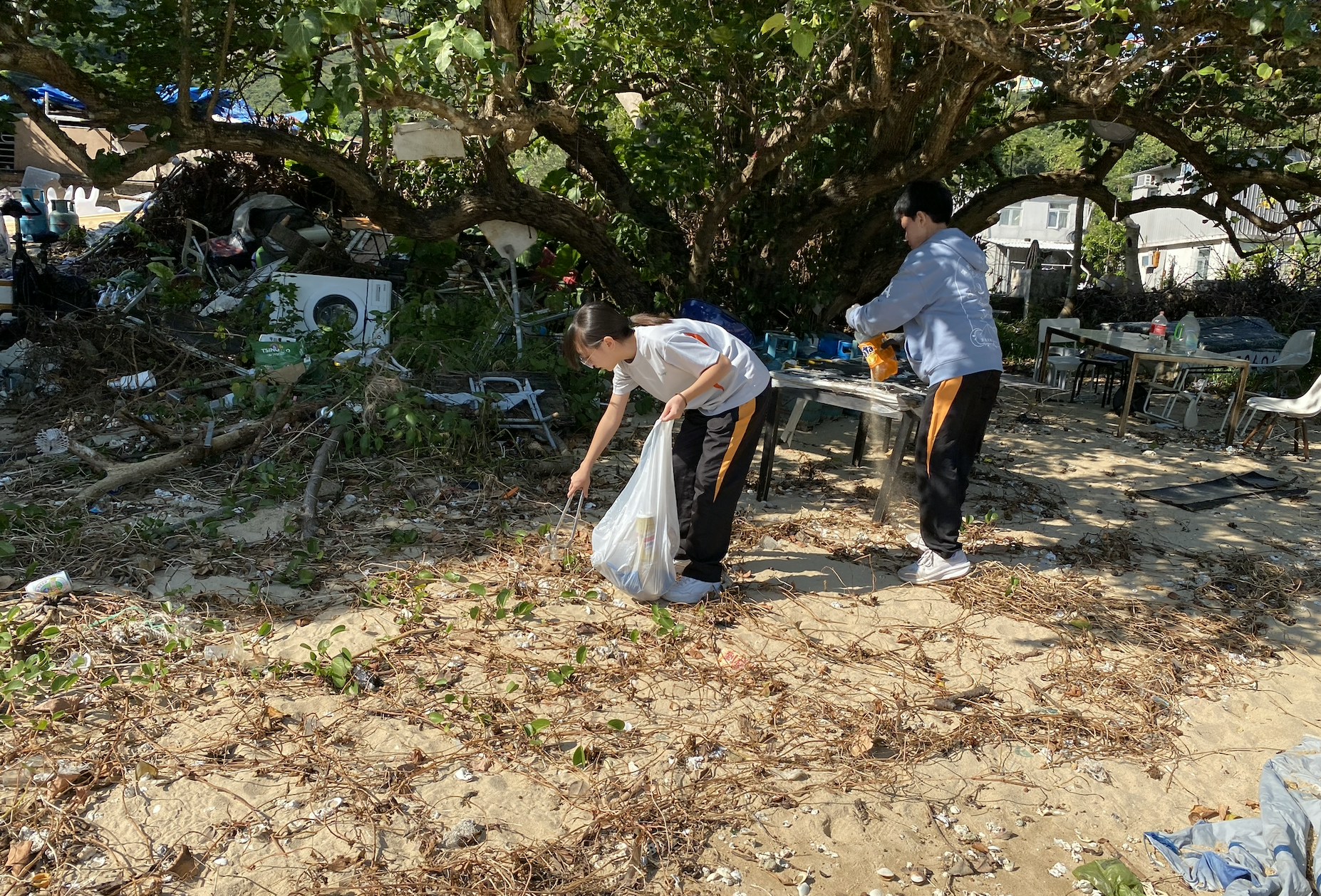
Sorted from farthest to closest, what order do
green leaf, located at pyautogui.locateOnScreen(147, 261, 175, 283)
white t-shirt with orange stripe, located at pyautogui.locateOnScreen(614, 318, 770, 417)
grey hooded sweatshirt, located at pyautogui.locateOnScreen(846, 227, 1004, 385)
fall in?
green leaf, located at pyautogui.locateOnScreen(147, 261, 175, 283), grey hooded sweatshirt, located at pyautogui.locateOnScreen(846, 227, 1004, 385), white t-shirt with orange stripe, located at pyautogui.locateOnScreen(614, 318, 770, 417)

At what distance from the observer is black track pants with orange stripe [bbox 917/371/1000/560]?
424 cm

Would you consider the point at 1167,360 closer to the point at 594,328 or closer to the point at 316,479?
the point at 594,328

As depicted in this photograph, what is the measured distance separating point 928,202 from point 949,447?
42.6 inches

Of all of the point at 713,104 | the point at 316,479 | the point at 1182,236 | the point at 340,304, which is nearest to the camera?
the point at 316,479

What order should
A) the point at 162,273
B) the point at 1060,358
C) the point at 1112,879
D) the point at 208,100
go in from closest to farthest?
1. the point at 1112,879
2. the point at 208,100
3. the point at 162,273
4. the point at 1060,358

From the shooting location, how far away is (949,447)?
14.0 ft

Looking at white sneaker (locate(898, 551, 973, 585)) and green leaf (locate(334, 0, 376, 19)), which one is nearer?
green leaf (locate(334, 0, 376, 19))

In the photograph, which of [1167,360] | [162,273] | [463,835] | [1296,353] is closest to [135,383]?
[162,273]

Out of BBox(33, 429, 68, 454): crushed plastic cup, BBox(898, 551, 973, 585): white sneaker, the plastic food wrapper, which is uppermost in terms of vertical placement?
BBox(33, 429, 68, 454): crushed plastic cup

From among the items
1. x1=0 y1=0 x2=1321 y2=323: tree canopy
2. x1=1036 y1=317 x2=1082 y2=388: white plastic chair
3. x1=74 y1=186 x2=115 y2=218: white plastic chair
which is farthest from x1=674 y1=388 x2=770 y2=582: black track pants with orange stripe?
x1=74 y1=186 x2=115 y2=218: white plastic chair

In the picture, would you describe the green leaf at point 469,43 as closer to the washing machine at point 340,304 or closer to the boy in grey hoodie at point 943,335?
the boy in grey hoodie at point 943,335

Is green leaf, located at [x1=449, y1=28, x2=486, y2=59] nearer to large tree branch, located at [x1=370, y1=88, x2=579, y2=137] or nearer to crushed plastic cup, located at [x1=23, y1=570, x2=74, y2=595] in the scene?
large tree branch, located at [x1=370, y1=88, x2=579, y2=137]

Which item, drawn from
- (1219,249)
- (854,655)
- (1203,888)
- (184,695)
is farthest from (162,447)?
(1219,249)

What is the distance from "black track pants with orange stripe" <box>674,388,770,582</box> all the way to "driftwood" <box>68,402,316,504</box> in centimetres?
272
